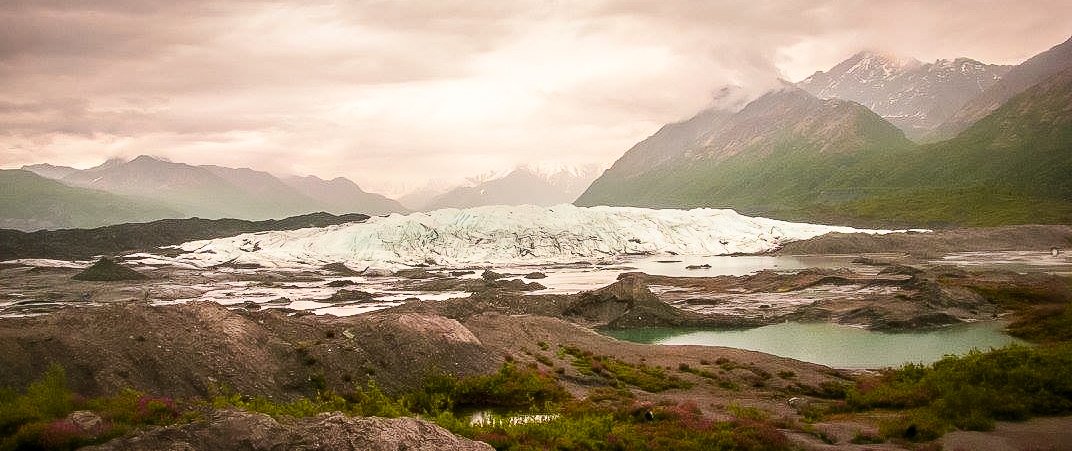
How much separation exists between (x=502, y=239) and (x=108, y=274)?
2391 inches

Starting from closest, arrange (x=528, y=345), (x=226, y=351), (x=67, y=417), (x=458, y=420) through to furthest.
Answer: (x=67, y=417) < (x=458, y=420) < (x=226, y=351) < (x=528, y=345)

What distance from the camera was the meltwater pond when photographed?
40.1 metres

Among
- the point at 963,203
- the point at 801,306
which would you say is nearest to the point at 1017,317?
the point at 801,306

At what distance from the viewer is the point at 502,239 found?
121750 mm

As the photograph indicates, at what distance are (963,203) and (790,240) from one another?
5630cm

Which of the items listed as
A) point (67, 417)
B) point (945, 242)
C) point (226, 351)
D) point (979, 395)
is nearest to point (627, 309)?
point (226, 351)

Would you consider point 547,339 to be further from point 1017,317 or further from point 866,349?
point 1017,317

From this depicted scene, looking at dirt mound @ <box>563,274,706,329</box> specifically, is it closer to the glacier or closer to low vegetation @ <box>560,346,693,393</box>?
low vegetation @ <box>560,346,693,393</box>

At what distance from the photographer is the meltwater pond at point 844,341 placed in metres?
40.1

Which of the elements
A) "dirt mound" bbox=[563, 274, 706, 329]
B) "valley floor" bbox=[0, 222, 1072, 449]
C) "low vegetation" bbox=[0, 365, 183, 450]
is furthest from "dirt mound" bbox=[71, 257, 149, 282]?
"low vegetation" bbox=[0, 365, 183, 450]

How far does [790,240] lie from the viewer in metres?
127

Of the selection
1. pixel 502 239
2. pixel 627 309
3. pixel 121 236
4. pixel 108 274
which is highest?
pixel 121 236

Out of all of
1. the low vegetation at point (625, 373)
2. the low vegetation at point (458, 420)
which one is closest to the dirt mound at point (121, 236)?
the low vegetation at point (625, 373)

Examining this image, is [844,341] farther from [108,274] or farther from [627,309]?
[108,274]
